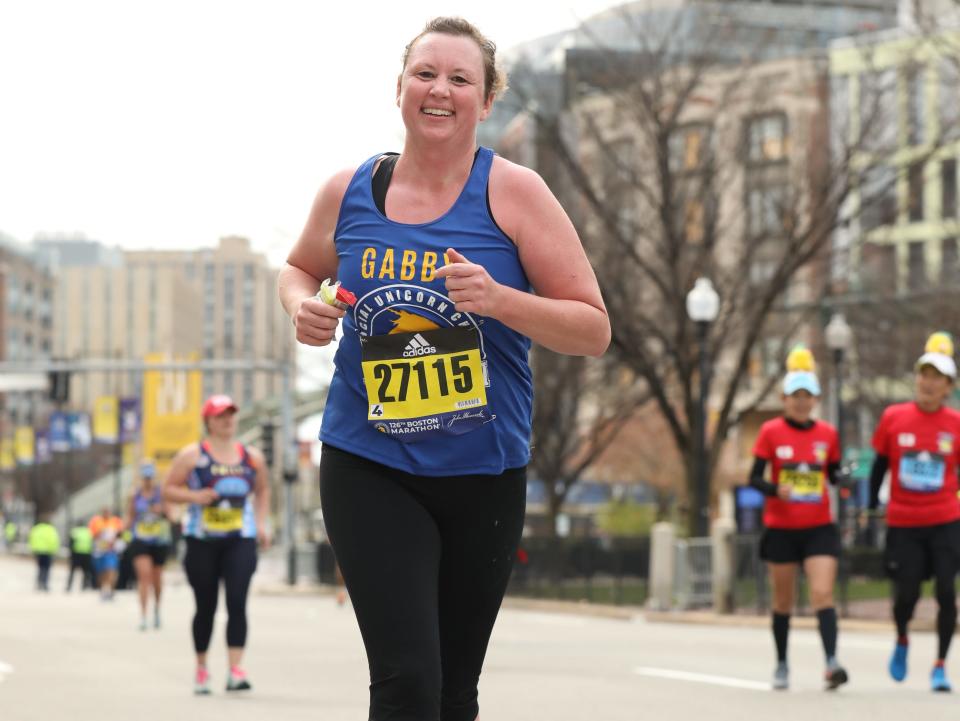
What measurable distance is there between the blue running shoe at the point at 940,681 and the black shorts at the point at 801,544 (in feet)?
2.88

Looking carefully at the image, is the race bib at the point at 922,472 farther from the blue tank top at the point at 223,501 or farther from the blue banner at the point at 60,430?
the blue banner at the point at 60,430

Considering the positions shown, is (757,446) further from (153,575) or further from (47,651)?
(153,575)

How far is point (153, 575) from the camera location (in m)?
20.7

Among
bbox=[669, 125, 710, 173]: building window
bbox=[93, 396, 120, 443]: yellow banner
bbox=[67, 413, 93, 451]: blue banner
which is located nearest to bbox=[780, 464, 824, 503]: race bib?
bbox=[669, 125, 710, 173]: building window

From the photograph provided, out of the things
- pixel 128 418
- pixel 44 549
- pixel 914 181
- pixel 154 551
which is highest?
pixel 914 181

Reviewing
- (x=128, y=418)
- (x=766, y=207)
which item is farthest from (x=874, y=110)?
(x=128, y=418)

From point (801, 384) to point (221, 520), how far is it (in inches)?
144

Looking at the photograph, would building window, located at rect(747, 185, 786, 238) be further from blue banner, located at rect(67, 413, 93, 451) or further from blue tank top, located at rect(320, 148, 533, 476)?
blue banner, located at rect(67, 413, 93, 451)

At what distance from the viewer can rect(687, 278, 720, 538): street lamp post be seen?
2402 centimetres

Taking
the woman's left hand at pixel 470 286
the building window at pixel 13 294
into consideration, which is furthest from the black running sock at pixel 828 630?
the building window at pixel 13 294

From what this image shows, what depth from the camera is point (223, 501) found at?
37.7 ft

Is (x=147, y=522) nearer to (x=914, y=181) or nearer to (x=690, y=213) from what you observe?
(x=690, y=213)

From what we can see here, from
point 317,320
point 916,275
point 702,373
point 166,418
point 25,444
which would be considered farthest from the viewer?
point 25,444

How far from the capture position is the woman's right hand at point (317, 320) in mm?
4297
